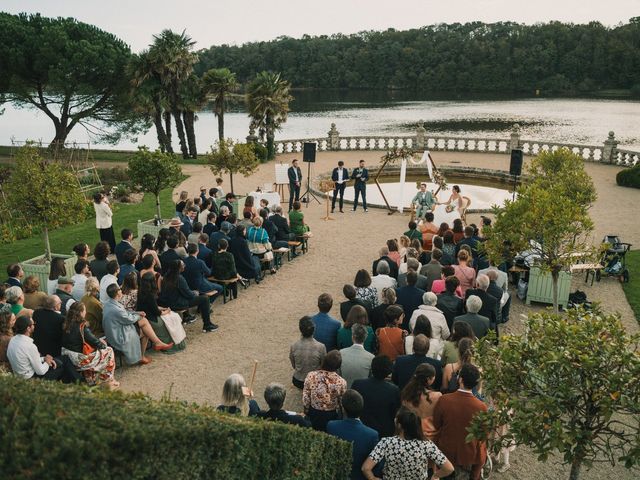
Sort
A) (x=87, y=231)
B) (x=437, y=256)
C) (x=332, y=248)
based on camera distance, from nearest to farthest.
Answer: (x=437, y=256)
(x=332, y=248)
(x=87, y=231)

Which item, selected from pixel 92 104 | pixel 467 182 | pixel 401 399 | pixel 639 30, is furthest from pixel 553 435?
pixel 639 30

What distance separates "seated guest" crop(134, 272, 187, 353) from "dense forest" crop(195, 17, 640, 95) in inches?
3192

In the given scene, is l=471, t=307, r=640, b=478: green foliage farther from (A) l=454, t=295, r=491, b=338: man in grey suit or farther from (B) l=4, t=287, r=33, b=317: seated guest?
(B) l=4, t=287, r=33, b=317: seated guest

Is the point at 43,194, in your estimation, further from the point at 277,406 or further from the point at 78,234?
the point at 277,406

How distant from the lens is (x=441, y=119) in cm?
5853

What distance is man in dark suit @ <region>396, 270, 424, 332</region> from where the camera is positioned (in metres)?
8.79

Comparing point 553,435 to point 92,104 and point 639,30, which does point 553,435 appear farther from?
point 639,30

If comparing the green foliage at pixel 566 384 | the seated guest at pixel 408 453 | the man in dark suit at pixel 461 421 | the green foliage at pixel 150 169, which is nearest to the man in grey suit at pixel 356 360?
the man in dark suit at pixel 461 421

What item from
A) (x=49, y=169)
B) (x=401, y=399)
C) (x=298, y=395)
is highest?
(x=49, y=169)

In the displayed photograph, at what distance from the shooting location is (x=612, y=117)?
57000 millimetres

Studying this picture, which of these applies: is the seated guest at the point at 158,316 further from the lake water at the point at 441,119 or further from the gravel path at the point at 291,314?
the lake water at the point at 441,119

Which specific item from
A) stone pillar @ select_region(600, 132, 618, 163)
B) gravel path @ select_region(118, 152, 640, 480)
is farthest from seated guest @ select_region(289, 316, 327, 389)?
stone pillar @ select_region(600, 132, 618, 163)

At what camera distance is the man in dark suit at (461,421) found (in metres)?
5.68

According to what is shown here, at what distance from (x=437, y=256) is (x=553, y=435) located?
603 cm
